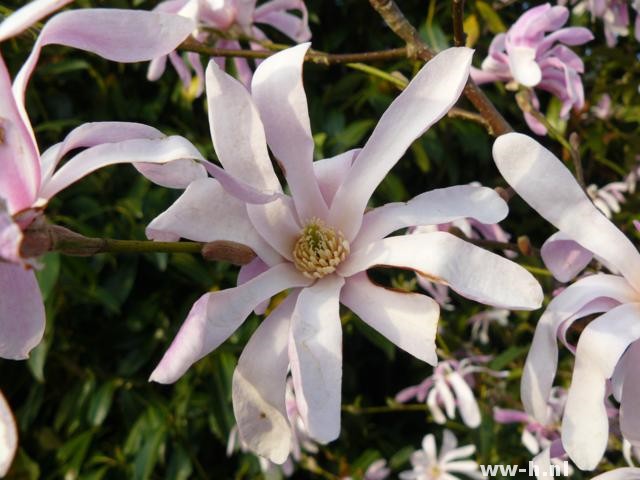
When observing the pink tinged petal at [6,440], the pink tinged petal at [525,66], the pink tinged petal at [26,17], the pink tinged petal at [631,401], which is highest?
the pink tinged petal at [26,17]

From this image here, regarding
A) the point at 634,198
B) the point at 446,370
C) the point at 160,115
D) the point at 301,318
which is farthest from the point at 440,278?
the point at 634,198

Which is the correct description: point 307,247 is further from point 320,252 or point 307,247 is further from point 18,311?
point 18,311

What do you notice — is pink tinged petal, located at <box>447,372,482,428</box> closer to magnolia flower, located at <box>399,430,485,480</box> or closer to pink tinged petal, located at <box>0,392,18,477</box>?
magnolia flower, located at <box>399,430,485,480</box>

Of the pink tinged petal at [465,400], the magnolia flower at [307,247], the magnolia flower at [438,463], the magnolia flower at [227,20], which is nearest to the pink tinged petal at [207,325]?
the magnolia flower at [307,247]

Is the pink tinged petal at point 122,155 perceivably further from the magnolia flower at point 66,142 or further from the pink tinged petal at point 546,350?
the pink tinged petal at point 546,350

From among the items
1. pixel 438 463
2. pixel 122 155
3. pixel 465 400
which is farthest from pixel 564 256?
pixel 438 463

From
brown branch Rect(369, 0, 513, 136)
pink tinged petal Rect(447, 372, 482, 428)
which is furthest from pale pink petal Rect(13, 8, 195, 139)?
pink tinged petal Rect(447, 372, 482, 428)

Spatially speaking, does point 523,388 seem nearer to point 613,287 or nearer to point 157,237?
point 613,287
